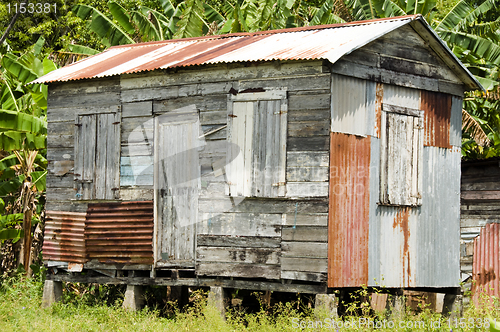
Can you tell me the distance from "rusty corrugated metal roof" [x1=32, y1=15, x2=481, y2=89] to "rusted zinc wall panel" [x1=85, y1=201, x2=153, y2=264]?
2202 millimetres

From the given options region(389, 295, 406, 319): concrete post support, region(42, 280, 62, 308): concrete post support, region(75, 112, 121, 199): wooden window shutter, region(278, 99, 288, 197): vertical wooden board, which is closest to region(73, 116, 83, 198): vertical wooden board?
region(75, 112, 121, 199): wooden window shutter

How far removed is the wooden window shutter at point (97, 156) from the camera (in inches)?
434

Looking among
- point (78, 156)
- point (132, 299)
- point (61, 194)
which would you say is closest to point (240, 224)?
point (132, 299)

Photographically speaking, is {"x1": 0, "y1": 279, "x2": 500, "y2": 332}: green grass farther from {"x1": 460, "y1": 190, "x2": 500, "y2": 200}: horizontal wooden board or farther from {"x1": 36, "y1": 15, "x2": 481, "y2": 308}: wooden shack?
{"x1": 460, "y1": 190, "x2": 500, "y2": 200}: horizontal wooden board

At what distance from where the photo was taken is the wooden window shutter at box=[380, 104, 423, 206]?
32.5 ft

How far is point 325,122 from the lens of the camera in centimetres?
920

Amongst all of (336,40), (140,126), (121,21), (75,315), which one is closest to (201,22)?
(121,21)

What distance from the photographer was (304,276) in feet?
30.3

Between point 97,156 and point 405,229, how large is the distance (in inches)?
203

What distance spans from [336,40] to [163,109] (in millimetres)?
2956

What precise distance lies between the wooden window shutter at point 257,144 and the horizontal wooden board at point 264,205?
13cm

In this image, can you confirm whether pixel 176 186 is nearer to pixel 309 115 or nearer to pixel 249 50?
pixel 249 50

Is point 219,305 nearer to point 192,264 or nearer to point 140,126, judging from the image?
point 192,264

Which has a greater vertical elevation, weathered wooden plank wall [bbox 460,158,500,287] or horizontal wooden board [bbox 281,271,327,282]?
weathered wooden plank wall [bbox 460,158,500,287]
